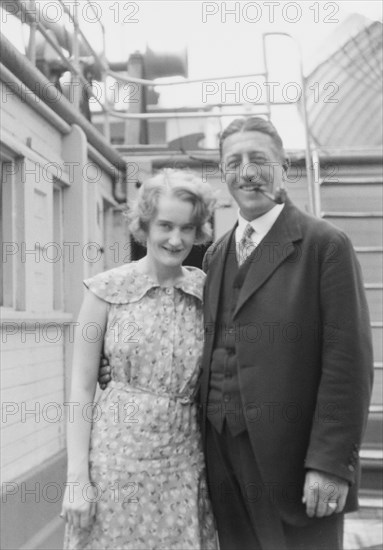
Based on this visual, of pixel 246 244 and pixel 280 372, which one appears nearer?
pixel 280 372

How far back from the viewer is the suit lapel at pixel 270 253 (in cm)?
265

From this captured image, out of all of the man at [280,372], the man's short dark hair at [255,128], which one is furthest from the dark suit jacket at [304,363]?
the man's short dark hair at [255,128]

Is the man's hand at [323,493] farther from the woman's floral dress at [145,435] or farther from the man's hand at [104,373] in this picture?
the man's hand at [104,373]

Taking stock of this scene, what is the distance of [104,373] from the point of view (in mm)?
2707

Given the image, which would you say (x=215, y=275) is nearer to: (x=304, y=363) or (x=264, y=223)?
(x=264, y=223)

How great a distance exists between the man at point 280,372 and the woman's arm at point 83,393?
1.17ft

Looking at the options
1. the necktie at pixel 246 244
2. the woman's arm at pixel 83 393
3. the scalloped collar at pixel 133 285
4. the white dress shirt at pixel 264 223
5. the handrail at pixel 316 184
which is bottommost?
the woman's arm at pixel 83 393

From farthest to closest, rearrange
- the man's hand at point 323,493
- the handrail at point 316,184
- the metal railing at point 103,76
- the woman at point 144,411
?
the handrail at point 316,184 → the metal railing at point 103,76 → the woman at point 144,411 → the man's hand at point 323,493

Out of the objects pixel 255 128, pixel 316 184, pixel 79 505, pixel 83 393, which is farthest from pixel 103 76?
pixel 79 505

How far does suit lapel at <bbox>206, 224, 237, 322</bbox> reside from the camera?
2705 mm

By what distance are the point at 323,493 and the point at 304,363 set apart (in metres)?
0.39

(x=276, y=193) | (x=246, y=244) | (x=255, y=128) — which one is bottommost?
(x=246, y=244)

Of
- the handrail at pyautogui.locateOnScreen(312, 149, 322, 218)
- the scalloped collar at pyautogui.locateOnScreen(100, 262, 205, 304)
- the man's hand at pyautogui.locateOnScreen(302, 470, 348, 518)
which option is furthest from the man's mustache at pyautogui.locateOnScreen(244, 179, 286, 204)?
the handrail at pyautogui.locateOnScreen(312, 149, 322, 218)

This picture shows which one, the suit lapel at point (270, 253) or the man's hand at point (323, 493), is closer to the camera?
the man's hand at point (323, 493)
